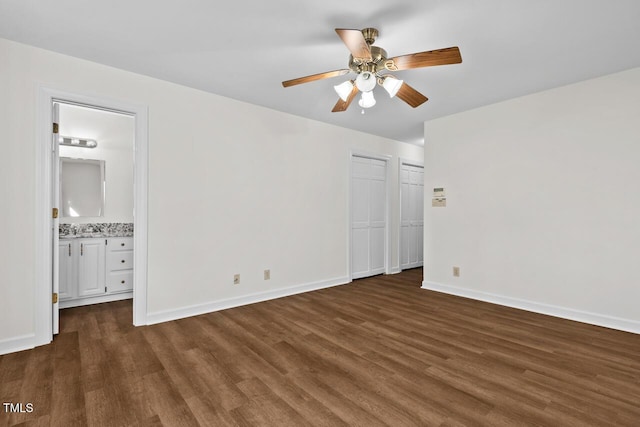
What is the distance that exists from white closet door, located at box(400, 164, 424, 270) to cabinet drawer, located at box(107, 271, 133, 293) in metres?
4.52

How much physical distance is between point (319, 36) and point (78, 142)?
12.4ft

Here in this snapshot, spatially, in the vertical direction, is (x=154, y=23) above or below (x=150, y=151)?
above

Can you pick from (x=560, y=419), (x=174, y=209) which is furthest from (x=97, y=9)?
(x=560, y=419)

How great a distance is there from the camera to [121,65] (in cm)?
286

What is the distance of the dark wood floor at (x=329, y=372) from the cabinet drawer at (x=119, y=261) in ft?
2.33

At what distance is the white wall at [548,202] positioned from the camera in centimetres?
300

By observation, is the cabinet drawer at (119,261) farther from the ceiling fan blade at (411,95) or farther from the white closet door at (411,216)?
the white closet door at (411,216)

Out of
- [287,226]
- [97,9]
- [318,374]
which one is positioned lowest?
[318,374]

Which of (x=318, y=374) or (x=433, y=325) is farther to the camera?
(x=433, y=325)

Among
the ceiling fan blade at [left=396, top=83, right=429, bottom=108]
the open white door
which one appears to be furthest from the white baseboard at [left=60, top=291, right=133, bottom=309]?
the ceiling fan blade at [left=396, top=83, right=429, bottom=108]

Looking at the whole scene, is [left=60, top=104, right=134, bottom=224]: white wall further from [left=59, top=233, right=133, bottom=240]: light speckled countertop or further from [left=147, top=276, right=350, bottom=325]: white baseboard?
[left=147, top=276, right=350, bottom=325]: white baseboard

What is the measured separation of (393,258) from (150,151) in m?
4.29

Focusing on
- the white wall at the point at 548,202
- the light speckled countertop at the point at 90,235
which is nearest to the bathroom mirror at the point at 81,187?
the light speckled countertop at the point at 90,235

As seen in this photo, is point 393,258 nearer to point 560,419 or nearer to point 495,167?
point 495,167
